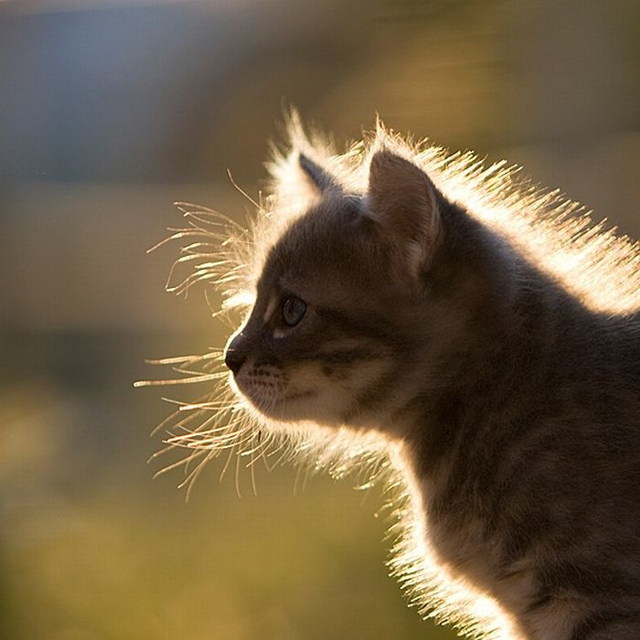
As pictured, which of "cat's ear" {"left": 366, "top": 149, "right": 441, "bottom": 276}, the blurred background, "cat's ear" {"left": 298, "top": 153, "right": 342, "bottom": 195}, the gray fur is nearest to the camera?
the gray fur

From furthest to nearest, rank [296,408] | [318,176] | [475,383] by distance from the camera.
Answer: [318,176], [296,408], [475,383]

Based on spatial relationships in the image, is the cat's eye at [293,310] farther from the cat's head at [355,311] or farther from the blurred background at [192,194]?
the blurred background at [192,194]

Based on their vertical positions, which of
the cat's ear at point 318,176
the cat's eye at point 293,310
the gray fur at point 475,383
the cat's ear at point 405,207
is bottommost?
the gray fur at point 475,383

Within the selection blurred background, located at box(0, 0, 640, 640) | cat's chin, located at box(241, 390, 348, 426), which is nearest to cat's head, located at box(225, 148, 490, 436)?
cat's chin, located at box(241, 390, 348, 426)

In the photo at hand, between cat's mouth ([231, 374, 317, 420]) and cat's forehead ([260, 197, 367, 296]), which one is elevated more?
cat's forehead ([260, 197, 367, 296])

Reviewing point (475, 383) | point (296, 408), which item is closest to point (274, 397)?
point (296, 408)

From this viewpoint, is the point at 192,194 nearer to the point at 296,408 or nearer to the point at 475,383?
the point at 296,408

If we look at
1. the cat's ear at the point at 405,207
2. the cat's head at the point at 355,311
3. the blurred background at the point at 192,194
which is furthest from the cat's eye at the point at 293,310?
the blurred background at the point at 192,194

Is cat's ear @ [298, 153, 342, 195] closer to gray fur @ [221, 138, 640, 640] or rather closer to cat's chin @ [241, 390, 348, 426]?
gray fur @ [221, 138, 640, 640]
